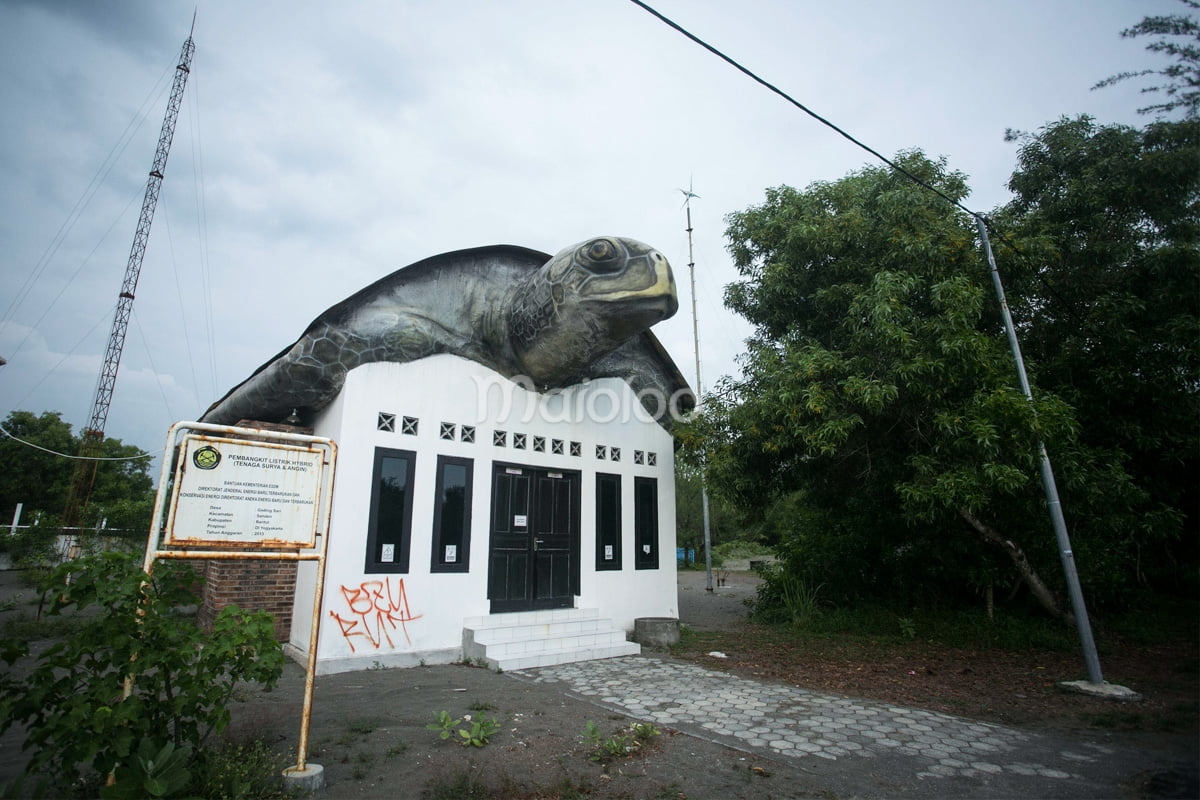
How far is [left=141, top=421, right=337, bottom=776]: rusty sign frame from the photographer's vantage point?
11.0 feet

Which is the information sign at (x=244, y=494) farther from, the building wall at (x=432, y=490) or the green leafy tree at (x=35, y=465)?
the green leafy tree at (x=35, y=465)

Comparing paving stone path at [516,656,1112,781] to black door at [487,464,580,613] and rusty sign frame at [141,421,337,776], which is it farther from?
rusty sign frame at [141,421,337,776]

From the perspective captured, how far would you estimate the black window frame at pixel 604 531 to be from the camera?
30.4ft

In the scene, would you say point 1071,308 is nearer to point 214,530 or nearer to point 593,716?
point 593,716

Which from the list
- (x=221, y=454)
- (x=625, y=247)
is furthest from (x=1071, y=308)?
(x=221, y=454)

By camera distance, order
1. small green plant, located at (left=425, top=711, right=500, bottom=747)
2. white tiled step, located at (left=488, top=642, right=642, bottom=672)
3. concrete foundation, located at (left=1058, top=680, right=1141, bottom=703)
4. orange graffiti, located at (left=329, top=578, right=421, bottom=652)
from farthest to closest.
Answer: white tiled step, located at (left=488, top=642, right=642, bottom=672), orange graffiti, located at (left=329, top=578, right=421, bottom=652), concrete foundation, located at (left=1058, top=680, right=1141, bottom=703), small green plant, located at (left=425, top=711, right=500, bottom=747)

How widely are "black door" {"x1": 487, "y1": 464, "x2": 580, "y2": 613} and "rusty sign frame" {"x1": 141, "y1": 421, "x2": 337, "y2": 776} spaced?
451cm

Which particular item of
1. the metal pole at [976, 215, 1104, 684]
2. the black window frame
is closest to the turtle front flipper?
the black window frame

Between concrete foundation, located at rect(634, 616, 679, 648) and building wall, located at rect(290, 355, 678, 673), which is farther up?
building wall, located at rect(290, 355, 678, 673)

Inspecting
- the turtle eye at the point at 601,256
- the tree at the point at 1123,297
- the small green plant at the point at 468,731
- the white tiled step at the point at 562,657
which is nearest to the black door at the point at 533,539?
the white tiled step at the point at 562,657

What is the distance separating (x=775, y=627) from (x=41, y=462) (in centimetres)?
3456

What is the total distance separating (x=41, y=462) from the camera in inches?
1129

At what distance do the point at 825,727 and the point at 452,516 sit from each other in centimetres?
498

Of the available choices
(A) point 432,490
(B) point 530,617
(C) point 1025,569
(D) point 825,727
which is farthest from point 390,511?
(C) point 1025,569
